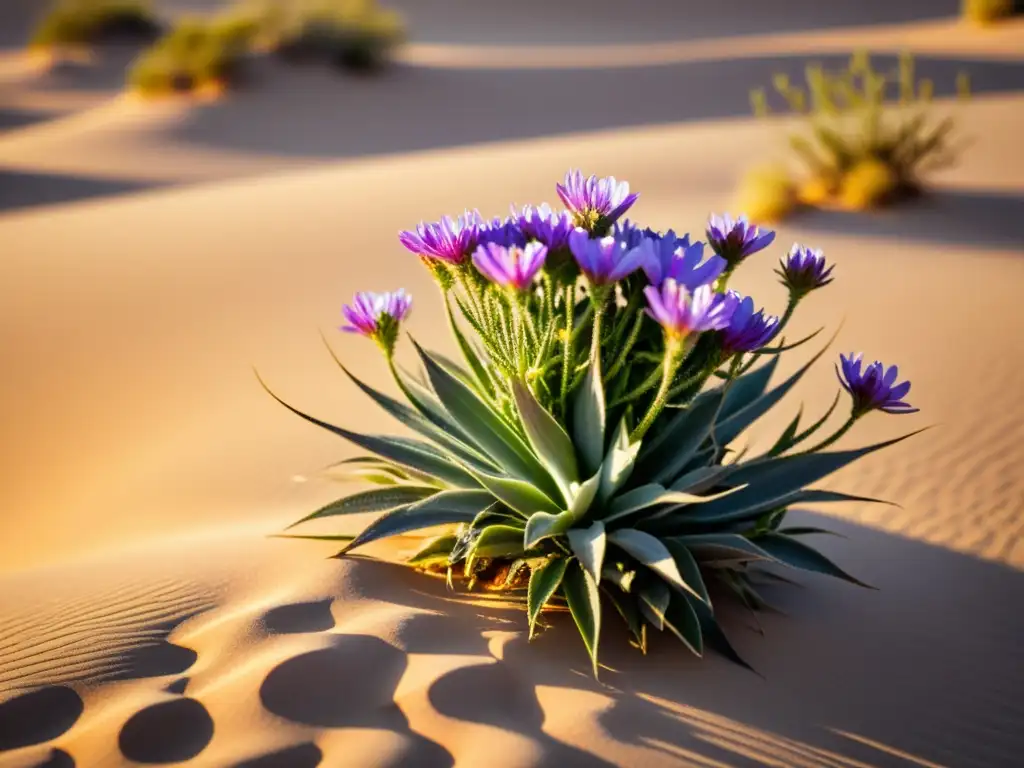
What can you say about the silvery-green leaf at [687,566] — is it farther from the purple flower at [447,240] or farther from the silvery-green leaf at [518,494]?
the purple flower at [447,240]

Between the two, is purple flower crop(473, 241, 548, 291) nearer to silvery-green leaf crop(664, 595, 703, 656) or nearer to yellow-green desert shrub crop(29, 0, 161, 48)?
silvery-green leaf crop(664, 595, 703, 656)

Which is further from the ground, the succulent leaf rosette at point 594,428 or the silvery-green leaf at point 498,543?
the succulent leaf rosette at point 594,428

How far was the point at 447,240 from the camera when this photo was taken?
2.34 metres

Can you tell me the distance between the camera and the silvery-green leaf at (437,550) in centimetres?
277

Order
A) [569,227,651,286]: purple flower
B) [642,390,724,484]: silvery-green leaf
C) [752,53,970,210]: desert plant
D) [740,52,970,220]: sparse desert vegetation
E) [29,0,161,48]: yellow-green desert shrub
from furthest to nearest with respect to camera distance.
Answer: [29,0,161,48]: yellow-green desert shrub < [752,53,970,210]: desert plant < [740,52,970,220]: sparse desert vegetation < [642,390,724,484]: silvery-green leaf < [569,227,651,286]: purple flower

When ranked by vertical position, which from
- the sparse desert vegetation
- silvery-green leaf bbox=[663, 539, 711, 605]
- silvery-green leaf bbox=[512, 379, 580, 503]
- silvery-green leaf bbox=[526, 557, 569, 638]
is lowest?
silvery-green leaf bbox=[526, 557, 569, 638]

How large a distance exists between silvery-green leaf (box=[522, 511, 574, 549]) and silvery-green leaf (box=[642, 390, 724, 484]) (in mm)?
318

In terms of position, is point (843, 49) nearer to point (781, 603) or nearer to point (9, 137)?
point (9, 137)

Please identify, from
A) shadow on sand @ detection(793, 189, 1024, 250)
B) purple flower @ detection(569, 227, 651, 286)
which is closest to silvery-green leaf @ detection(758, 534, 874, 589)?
purple flower @ detection(569, 227, 651, 286)

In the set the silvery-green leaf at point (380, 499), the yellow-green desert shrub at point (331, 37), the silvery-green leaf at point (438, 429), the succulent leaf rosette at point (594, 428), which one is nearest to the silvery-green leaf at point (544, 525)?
the succulent leaf rosette at point (594, 428)

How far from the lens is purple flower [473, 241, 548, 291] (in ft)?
6.98

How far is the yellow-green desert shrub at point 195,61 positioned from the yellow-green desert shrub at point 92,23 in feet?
16.9

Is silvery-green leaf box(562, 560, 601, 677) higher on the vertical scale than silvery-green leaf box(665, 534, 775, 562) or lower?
lower

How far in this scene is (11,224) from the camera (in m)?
9.42
